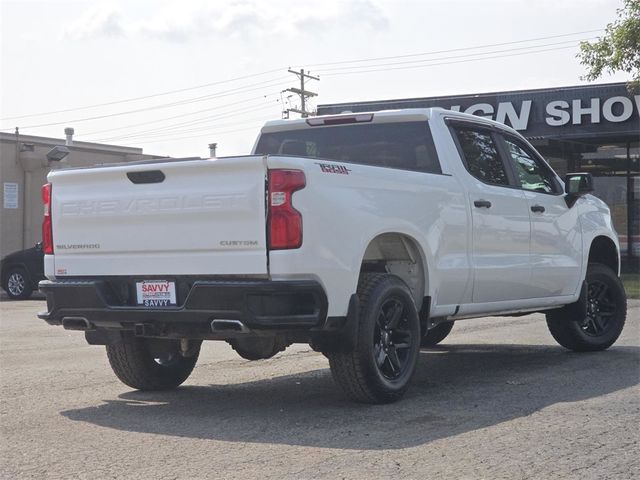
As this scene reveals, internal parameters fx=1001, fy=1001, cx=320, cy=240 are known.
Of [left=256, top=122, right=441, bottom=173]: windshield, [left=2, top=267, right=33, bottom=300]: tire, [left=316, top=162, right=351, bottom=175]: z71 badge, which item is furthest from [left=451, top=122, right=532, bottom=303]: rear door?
[left=2, top=267, right=33, bottom=300]: tire

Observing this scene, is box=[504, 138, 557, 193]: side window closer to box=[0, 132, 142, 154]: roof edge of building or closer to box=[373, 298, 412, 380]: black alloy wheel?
box=[373, 298, 412, 380]: black alloy wheel

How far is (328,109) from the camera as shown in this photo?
30.0 metres

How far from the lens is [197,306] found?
6305 mm

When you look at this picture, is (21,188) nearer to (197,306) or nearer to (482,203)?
(482,203)

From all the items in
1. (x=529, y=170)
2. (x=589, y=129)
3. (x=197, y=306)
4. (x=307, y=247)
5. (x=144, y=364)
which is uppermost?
(x=589, y=129)

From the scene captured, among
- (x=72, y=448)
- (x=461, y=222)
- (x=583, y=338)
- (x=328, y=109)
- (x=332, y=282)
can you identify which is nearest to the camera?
(x=72, y=448)

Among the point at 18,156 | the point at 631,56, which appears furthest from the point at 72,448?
the point at 18,156

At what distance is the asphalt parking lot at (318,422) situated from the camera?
506 centimetres

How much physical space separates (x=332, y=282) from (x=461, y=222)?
5.83 feet

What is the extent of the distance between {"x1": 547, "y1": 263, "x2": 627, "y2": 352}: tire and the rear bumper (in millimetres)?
4228

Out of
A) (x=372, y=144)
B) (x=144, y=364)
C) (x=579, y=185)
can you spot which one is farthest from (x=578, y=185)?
(x=144, y=364)

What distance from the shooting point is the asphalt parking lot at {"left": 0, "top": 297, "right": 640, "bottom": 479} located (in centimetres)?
506

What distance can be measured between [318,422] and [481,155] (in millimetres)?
3163

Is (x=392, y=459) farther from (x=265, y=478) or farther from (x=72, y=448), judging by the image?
(x=72, y=448)
